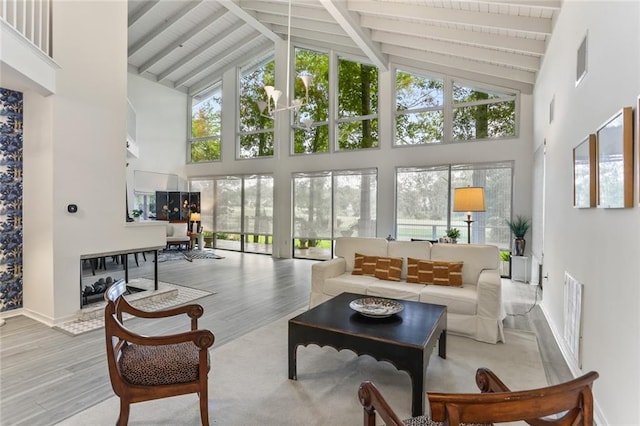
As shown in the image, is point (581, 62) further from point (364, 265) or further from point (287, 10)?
point (287, 10)

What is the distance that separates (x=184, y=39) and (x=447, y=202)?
782cm

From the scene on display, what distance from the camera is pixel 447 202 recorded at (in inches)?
264

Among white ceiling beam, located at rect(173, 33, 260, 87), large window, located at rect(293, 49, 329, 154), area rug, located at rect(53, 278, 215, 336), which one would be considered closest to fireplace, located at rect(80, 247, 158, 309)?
area rug, located at rect(53, 278, 215, 336)

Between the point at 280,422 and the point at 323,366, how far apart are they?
75 centimetres

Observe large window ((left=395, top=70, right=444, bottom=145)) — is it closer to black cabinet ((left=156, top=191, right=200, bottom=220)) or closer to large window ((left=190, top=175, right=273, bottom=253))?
large window ((left=190, top=175, right=273, bottom=253))

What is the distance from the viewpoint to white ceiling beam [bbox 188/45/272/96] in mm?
9297

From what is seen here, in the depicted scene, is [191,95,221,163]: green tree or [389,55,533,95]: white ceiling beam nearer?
[389,55,533,95]: white ceiling beam

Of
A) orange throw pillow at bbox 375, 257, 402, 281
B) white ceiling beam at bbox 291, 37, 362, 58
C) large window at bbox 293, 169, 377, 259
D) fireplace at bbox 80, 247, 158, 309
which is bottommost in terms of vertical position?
fireplace at bbox 80, 247, 158, 309

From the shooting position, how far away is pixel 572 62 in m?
3.00

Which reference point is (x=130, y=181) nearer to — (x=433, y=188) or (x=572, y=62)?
(x=433, y=188)

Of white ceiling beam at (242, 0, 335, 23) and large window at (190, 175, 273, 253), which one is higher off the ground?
white ceiling beam at (242, 0, 335, 23)

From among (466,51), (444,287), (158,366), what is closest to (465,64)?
(466,51)

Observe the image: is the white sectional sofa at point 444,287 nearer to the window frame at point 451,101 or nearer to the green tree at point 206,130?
the window frame at point 451,101

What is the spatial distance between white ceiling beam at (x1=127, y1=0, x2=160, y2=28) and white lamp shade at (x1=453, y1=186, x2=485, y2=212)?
7523mm
